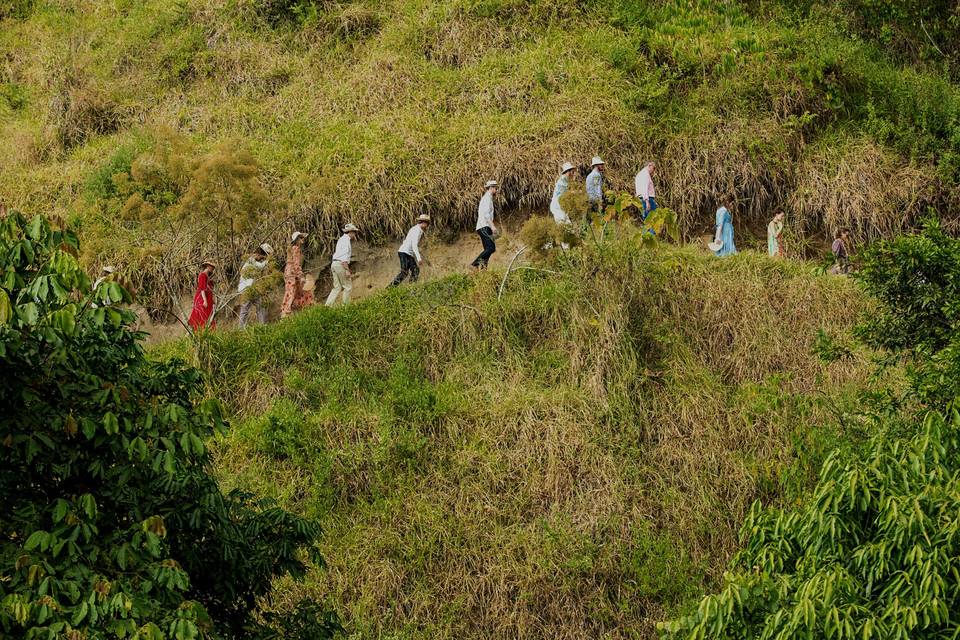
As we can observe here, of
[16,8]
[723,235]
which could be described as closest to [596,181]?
[723,235]

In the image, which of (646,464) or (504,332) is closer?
(646,464)

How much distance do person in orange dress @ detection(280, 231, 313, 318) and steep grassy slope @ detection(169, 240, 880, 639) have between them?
1.05 meters

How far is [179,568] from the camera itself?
7.28 meters

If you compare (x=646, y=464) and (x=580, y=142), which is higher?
(x=580, y=142)

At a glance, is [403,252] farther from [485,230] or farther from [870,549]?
[870,549]

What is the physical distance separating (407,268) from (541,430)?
3.70 meters

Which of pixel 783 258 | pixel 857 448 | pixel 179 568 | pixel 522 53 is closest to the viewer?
pixel 179 568

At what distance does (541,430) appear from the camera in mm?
13727

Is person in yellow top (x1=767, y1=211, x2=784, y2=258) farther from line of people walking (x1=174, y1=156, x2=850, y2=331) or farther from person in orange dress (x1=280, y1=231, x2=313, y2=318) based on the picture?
person in orange dress (x1=280, y1=231, x2=313, y2=318)

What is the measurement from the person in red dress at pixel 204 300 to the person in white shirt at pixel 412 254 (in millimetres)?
2347

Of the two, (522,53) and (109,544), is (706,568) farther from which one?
(522,53)

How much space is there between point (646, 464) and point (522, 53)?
875 centimetres

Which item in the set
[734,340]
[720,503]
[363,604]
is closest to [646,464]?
[720,503]

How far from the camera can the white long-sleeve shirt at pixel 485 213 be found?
54.2ft
